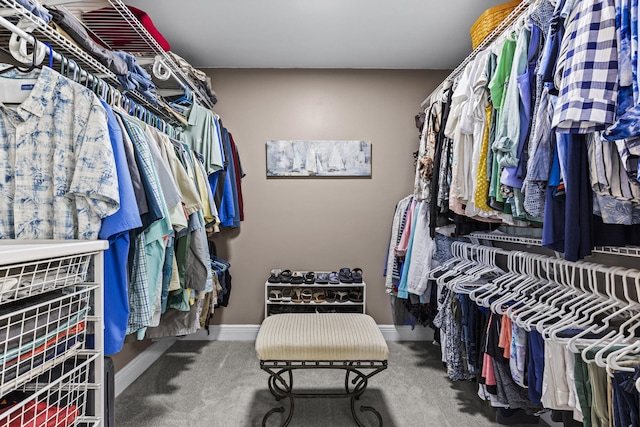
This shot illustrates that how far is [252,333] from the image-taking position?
10.2ft

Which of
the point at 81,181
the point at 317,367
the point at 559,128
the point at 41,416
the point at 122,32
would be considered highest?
the point at 122,32

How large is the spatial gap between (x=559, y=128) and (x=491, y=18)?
132 centimetres

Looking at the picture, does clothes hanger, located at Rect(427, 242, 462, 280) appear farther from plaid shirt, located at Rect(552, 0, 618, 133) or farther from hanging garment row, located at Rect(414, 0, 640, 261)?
plaid shirt, located at Rect(552, 0, 618, 133)

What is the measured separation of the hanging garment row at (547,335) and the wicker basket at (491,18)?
1.25 meters

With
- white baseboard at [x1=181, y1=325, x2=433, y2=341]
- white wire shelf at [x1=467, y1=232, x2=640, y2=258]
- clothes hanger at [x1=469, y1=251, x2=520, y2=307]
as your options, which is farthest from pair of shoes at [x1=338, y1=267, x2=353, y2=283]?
clothes hanger at [x1=469, y1=251, x2=520, y2=307]

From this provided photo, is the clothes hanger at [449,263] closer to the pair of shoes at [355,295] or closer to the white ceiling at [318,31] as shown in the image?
the pair of shoes at [355,295]

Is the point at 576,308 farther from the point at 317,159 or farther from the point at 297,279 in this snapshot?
the point at 317,159

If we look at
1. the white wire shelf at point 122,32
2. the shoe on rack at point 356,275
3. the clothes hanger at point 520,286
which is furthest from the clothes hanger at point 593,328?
the white wire shelf at point 122,32

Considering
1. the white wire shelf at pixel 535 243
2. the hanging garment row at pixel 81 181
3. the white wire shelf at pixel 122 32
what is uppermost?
the white wire shelf at pixel 122 32

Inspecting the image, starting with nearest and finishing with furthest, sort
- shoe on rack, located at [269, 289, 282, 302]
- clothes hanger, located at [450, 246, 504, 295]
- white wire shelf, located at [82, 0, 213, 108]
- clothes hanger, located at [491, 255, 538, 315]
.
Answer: clothes hanger, located at [491, 255, 538, 315] < white wire shelf, located at [82, 0, 213, 108] < clothes hanger, located at [450, 246, 504, 295] < shoe on rack, located at [269, 289, 282, 302]

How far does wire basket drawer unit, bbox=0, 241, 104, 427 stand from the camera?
2.45 ft

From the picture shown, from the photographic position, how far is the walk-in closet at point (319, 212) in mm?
956

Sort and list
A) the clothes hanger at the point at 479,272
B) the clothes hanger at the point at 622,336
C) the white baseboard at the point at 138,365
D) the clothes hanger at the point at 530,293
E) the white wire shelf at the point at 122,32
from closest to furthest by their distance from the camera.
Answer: the clothes hanger at the point at 622,336, the clothes hanger at the point at 530,293, the white wire shelf at the point at 122,32, the clothes hanger at the point at 479,272, the white baseboard at the point at 138,365

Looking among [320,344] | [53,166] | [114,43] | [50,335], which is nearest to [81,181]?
[53,166]
